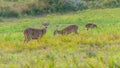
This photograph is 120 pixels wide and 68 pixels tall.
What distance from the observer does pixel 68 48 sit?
15320 mm

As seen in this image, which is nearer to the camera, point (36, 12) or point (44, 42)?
point (44, 42)

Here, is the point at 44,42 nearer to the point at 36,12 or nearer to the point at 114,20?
the point at 114,20

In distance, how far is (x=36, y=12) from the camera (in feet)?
121

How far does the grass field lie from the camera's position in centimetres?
926

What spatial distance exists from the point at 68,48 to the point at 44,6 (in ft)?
74.4

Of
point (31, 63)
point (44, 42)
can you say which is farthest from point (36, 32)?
point (31, 63)

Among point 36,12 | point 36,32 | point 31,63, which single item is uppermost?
point 31,63


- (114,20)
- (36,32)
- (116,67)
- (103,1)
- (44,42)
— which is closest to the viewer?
(116,67)

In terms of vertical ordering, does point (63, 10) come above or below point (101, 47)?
below

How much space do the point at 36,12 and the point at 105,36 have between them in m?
19.7

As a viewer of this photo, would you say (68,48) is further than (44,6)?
No

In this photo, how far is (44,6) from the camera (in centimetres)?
3769

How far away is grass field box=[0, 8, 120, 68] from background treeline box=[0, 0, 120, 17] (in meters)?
1.58

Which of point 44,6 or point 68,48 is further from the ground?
point 68,48
